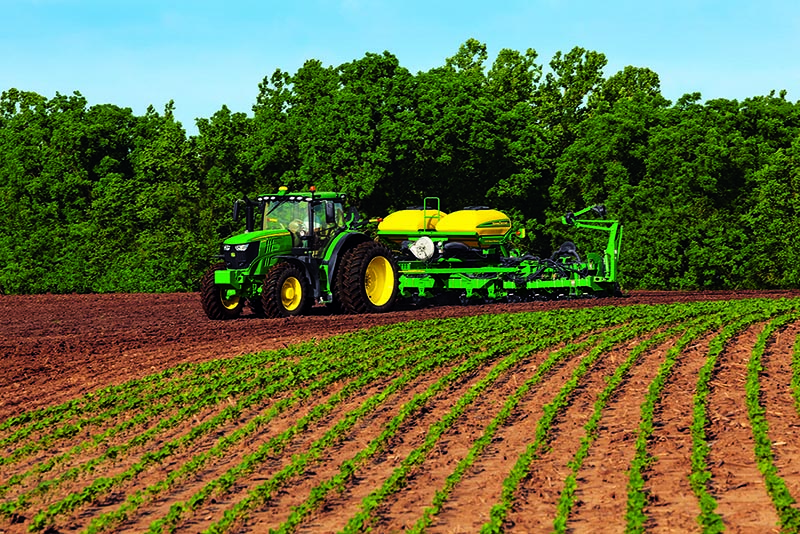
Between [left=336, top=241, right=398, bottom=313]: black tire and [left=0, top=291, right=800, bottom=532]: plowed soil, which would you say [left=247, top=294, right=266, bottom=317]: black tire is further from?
[left=336, top=241, right=398, bottom=313]: black tire

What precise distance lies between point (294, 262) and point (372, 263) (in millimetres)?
1713

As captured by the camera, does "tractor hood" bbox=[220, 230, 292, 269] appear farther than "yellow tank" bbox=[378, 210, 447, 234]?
No

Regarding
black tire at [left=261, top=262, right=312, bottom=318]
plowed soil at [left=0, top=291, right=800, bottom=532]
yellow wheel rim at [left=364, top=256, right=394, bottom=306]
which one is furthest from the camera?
yellow wheel rim at [left=364, top=256, right=394, bottom=306]

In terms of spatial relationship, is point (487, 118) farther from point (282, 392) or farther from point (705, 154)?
point (282, 392)

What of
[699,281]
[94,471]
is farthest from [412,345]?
[699,281]

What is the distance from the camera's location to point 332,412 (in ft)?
36.4

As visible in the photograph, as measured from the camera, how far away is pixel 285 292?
20.5 meters

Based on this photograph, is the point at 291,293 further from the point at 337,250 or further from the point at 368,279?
the point at 368,279

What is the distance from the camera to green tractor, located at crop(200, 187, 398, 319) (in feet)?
66.1

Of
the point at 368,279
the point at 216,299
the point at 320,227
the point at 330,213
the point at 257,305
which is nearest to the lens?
the point at 330,213

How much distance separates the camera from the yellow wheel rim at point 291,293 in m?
20.5

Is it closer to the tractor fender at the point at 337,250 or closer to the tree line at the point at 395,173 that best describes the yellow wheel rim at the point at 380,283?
the tractor fender at the point at 337,250

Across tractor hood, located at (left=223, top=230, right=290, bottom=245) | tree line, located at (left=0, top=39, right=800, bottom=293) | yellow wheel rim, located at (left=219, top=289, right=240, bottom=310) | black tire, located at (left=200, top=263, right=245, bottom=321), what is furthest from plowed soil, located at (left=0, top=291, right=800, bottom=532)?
tree line, located at (left=0, top=39, right=800, bottom=293)

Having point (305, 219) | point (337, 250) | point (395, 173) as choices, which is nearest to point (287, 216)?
point (305, 219)
